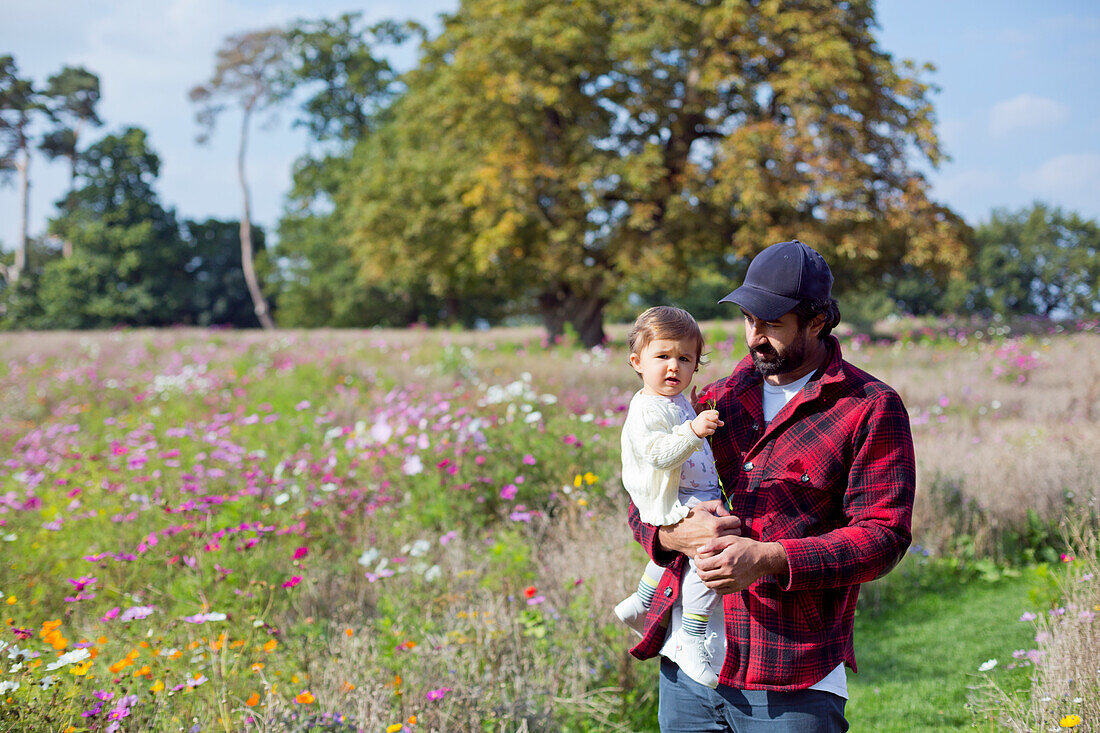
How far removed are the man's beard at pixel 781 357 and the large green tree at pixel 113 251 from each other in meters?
38.7

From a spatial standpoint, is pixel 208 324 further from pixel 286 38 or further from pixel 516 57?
pixel 516 57

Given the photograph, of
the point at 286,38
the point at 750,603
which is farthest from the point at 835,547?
the point at 286,38

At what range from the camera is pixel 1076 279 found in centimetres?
3644

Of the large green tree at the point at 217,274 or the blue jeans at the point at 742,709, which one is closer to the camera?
the blue jeans at the point at 742,709

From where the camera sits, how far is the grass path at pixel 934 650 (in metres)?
3.52

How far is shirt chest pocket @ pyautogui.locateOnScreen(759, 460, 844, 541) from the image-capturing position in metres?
1.75

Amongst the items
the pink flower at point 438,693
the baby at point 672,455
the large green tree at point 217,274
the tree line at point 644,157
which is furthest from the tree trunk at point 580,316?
the large green tree at point 217,274

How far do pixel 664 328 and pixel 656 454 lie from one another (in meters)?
0.32

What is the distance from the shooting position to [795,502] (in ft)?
5.80

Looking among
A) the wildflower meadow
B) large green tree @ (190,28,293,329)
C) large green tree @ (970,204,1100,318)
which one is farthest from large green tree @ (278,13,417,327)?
large green tree @ (970,204,1100,318)

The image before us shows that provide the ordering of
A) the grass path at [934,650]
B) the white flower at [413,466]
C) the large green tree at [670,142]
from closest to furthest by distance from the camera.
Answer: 1. the grass path at [934,650]
2. the white flower at [413,466]
3. the large green tree at [670,142]

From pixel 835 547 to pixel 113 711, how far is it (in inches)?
94.4

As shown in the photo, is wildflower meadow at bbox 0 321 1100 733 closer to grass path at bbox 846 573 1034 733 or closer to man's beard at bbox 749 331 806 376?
grass path at bbox 846 573 1034 733

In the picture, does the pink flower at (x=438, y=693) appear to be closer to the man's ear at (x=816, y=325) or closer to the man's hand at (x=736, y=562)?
the man's hand at (x=736, y=562)
